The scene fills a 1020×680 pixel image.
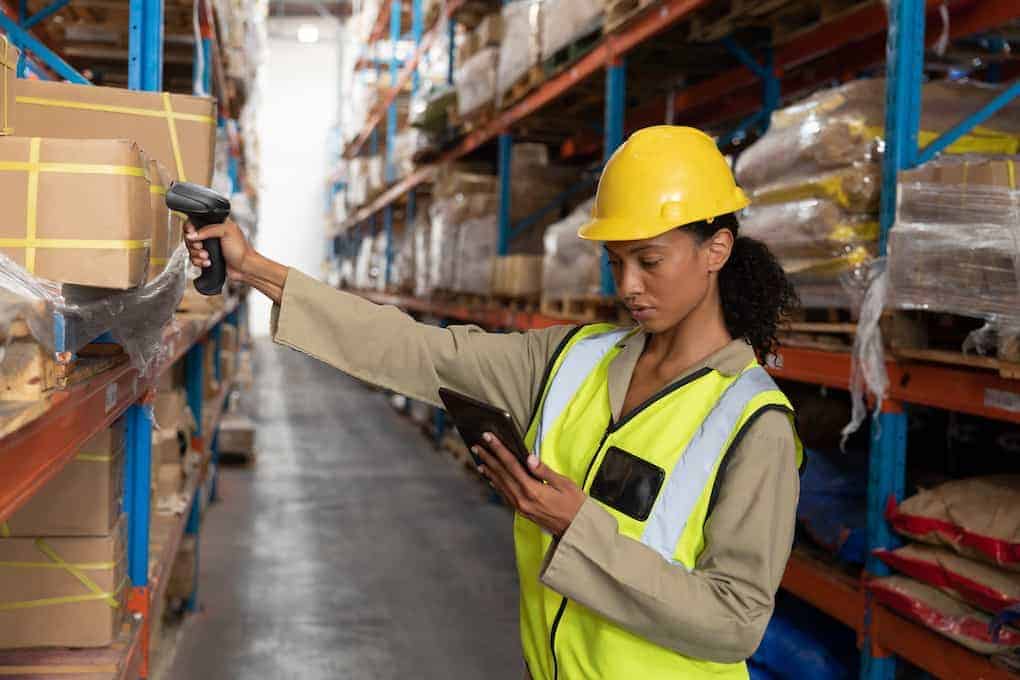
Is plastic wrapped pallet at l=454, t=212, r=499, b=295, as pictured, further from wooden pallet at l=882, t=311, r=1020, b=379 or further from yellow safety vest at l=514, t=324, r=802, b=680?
yellow safety vest at l=514, t=324, r=802, b=680

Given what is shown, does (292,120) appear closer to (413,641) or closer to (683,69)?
(683,69)

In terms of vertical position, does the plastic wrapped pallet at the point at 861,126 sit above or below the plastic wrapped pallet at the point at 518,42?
below

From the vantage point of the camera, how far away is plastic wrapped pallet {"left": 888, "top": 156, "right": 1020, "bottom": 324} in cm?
276

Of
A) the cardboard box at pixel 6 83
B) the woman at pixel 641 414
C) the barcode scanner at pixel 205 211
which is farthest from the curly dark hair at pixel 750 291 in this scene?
the cardboard box at pixel 6 83

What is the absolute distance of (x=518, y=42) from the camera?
7.29 metres

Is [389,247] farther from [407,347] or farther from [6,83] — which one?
[6,83]

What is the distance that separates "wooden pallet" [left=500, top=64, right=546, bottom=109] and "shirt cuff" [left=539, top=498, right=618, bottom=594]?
5.65m

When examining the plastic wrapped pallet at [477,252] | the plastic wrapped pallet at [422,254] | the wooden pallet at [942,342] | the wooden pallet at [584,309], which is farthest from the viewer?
the plastic wrapped pallet at [422,254]

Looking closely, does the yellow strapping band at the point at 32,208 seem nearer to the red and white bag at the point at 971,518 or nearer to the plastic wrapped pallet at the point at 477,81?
the red and white bag at the point at 971,518

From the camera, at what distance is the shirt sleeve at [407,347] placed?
2.01 m

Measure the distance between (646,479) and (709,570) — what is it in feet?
0.62

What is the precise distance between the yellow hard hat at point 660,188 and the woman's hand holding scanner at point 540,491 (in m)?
0.47

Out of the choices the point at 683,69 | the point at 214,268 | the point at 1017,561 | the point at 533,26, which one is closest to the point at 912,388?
the point at 1017,561

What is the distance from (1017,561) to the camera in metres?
2.92
